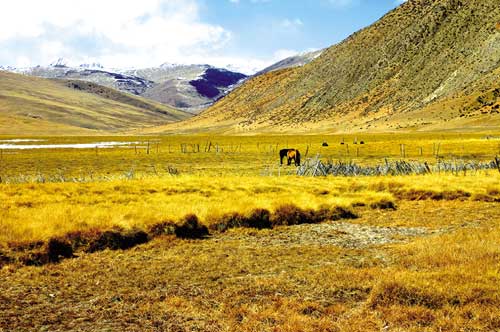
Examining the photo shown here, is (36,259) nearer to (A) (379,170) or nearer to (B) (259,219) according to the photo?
(B) (259,219)

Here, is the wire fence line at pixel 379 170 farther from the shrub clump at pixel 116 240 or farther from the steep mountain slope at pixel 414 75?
the steep mountain slope at pixel 414 75

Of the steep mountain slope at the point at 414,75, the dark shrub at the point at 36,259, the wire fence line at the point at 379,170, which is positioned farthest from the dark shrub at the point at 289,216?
the steep mountain slope at the point at 414,75

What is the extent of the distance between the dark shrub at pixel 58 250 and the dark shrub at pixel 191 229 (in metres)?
3.93

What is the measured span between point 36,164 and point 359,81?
14040cm

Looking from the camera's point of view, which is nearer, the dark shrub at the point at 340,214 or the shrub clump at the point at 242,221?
the shrub clump at the point at 242,221

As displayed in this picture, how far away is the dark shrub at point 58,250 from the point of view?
581 inches

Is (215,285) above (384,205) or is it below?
above

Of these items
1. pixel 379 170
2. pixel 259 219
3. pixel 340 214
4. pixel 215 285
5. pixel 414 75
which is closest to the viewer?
pixel 215 285

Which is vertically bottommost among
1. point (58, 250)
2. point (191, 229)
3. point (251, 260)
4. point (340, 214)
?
point (340, 214)

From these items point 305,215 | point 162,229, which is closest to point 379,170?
point 305,215

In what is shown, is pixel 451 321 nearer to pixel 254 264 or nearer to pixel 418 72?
pixel 254 264

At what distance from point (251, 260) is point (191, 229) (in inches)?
184

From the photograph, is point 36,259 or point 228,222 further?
point 228,222

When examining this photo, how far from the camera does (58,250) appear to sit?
49.9ft
